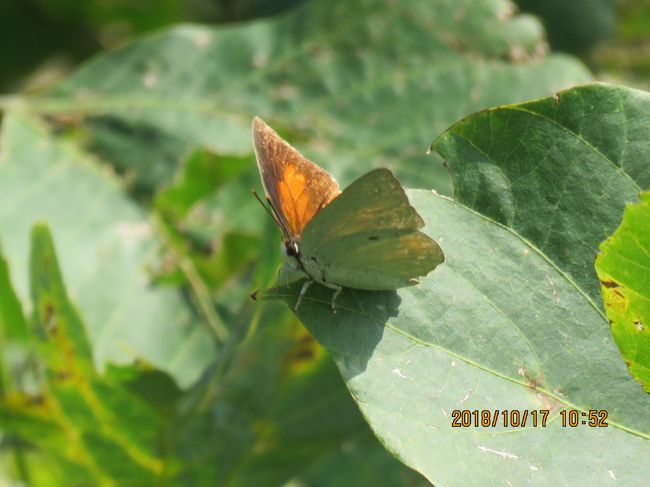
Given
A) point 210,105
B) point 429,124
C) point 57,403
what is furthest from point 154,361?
point 429,124

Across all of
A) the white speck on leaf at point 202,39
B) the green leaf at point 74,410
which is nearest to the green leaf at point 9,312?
the green leaf at point 74,410

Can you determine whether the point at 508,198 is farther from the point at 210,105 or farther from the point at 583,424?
the point at 210,105

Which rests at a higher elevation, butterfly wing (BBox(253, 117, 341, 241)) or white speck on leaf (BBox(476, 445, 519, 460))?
butterfly wing (BBox(253, 117, 341, 241))

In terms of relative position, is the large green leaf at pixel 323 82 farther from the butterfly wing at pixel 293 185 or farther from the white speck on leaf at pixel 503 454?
the white speck on leaf at pixel 503 454

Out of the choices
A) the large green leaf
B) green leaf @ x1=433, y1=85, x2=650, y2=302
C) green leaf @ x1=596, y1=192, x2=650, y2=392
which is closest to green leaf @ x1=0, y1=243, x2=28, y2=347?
the large green leaf

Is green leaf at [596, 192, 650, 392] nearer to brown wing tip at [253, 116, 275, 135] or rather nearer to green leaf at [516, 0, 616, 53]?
brown wing tip at [253, 116, 275, 135]

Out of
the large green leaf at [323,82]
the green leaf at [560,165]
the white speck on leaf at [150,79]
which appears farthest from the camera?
the white speck on leaf at [150,79]
